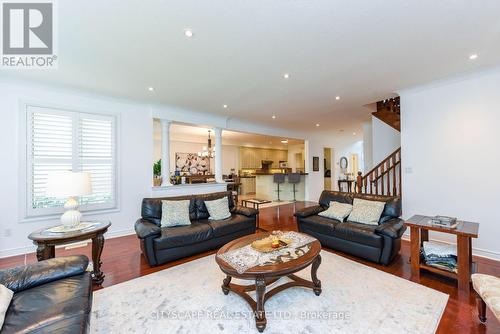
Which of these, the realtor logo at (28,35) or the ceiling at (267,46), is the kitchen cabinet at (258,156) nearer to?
the ceiling at (267,46)

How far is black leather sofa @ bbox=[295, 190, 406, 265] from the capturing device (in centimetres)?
277

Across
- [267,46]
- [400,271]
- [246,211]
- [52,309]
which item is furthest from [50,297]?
[400,271]

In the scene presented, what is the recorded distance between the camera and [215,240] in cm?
337

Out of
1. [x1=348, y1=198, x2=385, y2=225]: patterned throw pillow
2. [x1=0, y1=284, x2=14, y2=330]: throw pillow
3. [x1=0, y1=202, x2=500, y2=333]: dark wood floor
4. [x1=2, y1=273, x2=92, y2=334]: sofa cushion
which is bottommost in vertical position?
[x1=0, y1=202, x2=500, y2=333]: dark wood floor

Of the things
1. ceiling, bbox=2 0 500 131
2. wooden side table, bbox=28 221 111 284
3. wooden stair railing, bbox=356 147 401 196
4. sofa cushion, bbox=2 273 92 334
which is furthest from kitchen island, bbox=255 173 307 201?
sofa cushion, bbox=2 273 92 334

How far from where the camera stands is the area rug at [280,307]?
1.73 meters

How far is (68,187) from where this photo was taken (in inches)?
91.4

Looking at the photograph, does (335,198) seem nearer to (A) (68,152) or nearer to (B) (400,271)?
(B) (400,271)

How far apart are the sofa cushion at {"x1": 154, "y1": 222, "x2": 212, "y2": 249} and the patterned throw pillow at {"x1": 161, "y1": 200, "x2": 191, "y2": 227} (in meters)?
0.10

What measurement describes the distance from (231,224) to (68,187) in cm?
222

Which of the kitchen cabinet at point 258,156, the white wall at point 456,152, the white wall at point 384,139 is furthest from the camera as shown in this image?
the kitchen cabinet at point 258,156

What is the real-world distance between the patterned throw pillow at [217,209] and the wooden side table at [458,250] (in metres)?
2.68

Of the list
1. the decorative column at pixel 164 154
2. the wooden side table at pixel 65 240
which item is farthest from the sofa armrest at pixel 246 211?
the wooden side table at pixel 65 240

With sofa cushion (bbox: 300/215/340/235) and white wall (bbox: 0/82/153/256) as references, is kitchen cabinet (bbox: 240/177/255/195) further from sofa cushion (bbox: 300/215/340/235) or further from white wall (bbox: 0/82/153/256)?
sofa cushion (bbox: 300/215/340/235)
